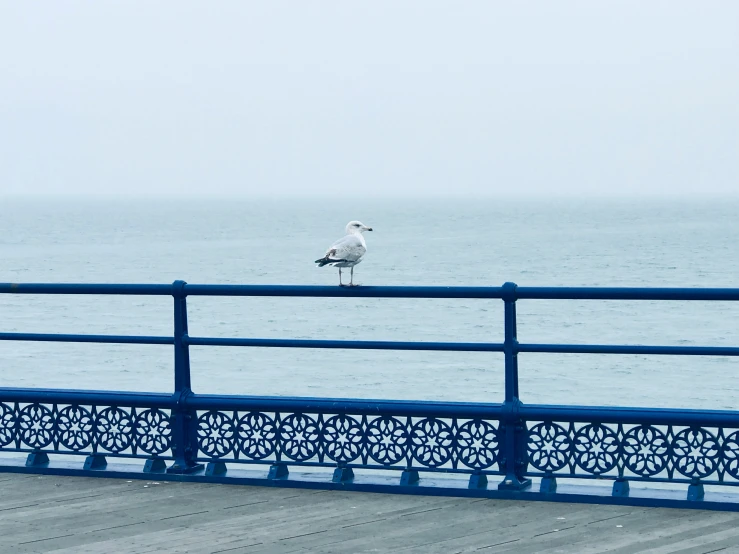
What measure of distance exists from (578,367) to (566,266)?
42953 mm

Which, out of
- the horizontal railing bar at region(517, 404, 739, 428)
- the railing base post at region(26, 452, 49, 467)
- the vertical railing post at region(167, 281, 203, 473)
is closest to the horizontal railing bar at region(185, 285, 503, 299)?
the vertical railing post at region(167, 281, 203, 473)

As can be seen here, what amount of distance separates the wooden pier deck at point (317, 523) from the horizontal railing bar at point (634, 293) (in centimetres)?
104

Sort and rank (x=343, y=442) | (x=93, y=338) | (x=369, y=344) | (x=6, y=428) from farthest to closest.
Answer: (x=6, y=428) < (x=93, y=338) < (x=343, y=442) < (x=369, y=344)

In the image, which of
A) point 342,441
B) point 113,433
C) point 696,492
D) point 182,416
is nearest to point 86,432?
point 113,433

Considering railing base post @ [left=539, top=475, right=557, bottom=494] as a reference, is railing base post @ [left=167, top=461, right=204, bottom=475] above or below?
above

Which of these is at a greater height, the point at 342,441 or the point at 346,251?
the point at 346,251

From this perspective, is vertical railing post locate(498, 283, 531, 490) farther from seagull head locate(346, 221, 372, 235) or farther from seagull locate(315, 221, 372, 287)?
seagull head locate(346, 221, 372, 235)

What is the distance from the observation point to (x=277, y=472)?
6.39 m

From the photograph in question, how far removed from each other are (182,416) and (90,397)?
0.54m

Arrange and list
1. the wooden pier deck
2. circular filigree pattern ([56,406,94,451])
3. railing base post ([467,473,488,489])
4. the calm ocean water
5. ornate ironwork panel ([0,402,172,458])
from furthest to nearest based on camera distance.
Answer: the calm ocean water < circular filigree pattern ([56,406,94,451]) < ornate ironwork panel ([0,402,172,458]) < railing base post ([467,473,488,489]) < the wooden pier deck

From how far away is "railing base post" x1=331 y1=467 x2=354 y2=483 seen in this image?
6.31 meters

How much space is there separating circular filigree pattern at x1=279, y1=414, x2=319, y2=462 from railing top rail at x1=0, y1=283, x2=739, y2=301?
2.27 ft

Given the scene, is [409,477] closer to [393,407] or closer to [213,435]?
[393,407]

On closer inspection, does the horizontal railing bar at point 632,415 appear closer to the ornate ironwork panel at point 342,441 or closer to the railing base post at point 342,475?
the ornate ironwork panel at point 342,441
